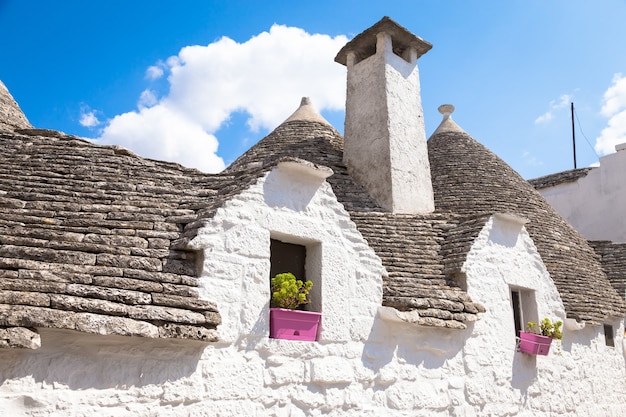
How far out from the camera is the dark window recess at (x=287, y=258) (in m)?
6.11

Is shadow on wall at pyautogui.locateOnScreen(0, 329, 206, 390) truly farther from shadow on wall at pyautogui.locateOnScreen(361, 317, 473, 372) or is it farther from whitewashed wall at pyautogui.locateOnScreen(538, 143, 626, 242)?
whitewashed wall at pyautogui.locateOnScreen(538, 143, 626, 242)

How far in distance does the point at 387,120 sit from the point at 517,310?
12.4 feet

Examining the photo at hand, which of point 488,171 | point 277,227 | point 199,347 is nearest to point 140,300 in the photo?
point 199,347

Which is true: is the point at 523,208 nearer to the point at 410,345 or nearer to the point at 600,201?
the point at 410,345

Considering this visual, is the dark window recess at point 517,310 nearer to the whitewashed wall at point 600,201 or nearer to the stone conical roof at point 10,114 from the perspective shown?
the stone conical roof at point 10,114

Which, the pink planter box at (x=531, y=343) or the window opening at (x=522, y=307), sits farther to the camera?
the window opening at (x=522, y=307)

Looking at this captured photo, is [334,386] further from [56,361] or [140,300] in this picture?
[56,361]

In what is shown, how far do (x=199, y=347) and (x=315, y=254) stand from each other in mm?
1767

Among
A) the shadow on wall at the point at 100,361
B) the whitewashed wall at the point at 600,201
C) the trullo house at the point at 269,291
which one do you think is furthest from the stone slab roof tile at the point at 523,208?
the shadow on wall at the point at 100,361

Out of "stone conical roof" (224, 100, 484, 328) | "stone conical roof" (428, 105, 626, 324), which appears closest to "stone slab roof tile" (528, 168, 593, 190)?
"stone conical roof" (428, 105, 626, 324)

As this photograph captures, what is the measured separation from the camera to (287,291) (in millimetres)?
5551

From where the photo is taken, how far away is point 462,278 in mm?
7453

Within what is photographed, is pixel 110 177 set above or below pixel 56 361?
above

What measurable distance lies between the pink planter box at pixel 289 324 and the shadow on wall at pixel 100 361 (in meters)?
0.82
